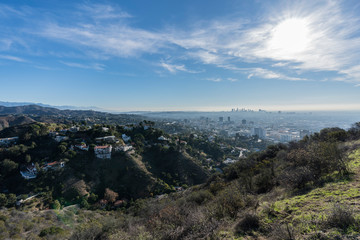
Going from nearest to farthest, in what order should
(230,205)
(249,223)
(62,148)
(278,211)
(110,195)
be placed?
(249,223) < (278,211) < (230,205) < (110,195) < (62,148)

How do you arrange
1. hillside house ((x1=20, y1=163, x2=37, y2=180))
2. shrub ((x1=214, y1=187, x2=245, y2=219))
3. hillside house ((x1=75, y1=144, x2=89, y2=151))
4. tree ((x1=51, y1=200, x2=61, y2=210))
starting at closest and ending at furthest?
shrub ((x1=214, y1=187, x2=245, y2=219)) < tree ((x1=51, y1=200, x2=61, y2=210)) < hillside house ((x1=20, y1=163, x2=37, y2=180)) < hillside house ((x1=75, y1=144, x2=89, y2=151))

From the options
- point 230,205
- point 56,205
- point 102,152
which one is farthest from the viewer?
point 102,152

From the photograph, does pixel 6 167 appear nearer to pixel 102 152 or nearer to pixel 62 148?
pixel 62 148

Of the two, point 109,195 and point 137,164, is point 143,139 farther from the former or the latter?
point 109,195

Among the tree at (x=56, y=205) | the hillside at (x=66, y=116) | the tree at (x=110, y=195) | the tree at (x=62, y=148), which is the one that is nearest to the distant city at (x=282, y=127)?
the hillside at (x=66, y=116)

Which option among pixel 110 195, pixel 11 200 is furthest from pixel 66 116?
pixel 110 195

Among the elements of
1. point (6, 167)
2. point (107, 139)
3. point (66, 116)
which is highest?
point (66, 116)

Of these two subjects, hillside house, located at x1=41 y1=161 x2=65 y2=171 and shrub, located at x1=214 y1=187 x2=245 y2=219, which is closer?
shrub, located at x1=214 y1=187 x2=245 y2=219

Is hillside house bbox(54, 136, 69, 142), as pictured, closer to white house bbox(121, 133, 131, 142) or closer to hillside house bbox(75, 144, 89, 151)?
hillside house bbox(75, 144, 89, 151)

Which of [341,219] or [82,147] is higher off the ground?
[341,219]

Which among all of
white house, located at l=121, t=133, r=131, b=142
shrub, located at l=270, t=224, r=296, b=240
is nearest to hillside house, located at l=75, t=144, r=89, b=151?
white house, located at l=121, t=133, r=131, b=142
